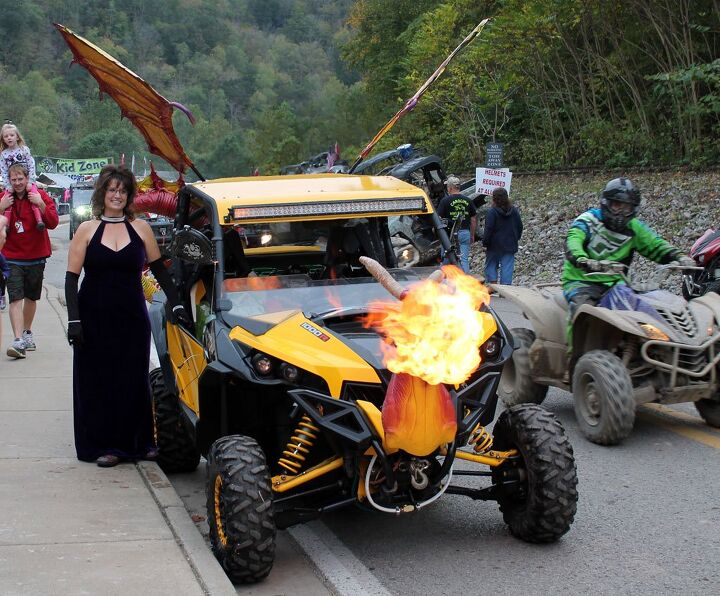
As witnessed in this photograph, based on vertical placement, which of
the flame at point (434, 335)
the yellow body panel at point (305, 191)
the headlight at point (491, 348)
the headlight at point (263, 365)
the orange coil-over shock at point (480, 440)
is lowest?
the orange coil-over shock at point (480, 440)

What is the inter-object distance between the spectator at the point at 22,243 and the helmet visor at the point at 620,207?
560 cm

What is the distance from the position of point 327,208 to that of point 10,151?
18.6ft

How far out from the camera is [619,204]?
8359 mm

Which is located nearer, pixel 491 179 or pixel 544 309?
pixel 544 309

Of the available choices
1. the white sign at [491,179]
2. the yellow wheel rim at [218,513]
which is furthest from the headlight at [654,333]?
the white sign at [491,179]

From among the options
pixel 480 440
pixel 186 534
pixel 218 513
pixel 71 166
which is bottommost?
pixel 71 166

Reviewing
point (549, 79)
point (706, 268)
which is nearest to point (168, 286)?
point (706, 268)

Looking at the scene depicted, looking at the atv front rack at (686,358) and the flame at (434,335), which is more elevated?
the flame at (434,335)

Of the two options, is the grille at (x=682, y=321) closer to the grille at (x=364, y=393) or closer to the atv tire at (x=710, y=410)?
the atv tire at (x=710, y=410)

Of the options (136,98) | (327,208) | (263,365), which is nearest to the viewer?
(263,365)

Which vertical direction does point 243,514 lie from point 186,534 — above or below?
above

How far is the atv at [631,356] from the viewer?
304 inches

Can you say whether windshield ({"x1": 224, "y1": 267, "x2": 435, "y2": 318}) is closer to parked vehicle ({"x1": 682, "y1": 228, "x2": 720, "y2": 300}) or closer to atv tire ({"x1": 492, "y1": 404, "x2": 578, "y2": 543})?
atv tire ({"x1": 492, "y1": 404, "x2": 578, "y2": 543})

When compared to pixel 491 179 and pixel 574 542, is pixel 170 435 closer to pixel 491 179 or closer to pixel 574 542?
pixel 574 542
